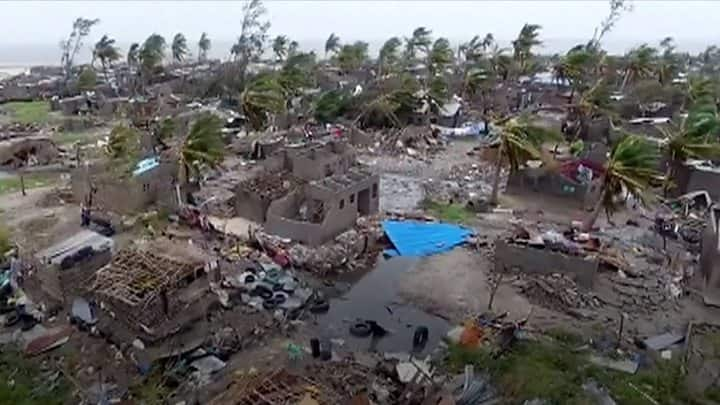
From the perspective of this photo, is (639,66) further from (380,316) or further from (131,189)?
(131,189)

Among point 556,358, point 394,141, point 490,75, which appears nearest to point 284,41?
point 490,75

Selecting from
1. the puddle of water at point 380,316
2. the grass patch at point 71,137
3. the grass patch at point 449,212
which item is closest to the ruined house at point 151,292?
the puddle of water at point 380,316

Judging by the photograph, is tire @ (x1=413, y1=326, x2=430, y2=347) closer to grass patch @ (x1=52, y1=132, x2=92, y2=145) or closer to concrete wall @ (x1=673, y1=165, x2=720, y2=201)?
concrete wall @ (x1=673, y1=165, x2=720, y2=201)

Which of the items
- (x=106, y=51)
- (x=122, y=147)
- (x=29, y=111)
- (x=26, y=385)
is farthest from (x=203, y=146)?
(x=106, y=51)

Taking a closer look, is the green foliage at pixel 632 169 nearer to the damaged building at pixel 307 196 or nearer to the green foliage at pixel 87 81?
the damaged building at pixel 307 196

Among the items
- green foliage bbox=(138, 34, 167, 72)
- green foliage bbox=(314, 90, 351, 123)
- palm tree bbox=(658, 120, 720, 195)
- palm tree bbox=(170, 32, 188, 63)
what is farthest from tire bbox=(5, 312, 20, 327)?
palm tree bbox=(170, 32, 188, 63)

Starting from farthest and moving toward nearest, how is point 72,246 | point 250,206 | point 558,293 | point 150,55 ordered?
point 150,55
point 250,206
point 558,293
point 72,246
